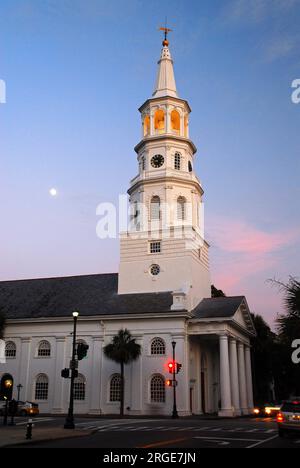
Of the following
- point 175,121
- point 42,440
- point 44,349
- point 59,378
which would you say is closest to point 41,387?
point 59,378

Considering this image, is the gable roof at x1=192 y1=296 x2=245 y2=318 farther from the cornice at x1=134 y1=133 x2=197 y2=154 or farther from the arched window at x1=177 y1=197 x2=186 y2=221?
the cornice at x1=134 y1=133 x2=197 y2=154

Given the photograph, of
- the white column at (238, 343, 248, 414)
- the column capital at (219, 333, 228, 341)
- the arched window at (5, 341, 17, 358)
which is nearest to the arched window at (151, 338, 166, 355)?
the column capital at (219, 333, 228, 341)

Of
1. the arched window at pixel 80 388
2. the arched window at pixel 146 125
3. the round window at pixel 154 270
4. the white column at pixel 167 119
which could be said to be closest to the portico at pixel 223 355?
the round window at pixel 154 270

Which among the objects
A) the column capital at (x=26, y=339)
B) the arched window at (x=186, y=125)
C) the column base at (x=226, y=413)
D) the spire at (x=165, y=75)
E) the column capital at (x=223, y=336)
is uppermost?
the spire at (x=165, y=75)

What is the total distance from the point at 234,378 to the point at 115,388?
1083 centimetres

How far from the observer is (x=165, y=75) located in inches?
2147

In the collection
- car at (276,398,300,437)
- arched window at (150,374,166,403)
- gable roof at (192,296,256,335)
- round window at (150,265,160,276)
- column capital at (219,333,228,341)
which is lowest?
car at (276,398,300,437)

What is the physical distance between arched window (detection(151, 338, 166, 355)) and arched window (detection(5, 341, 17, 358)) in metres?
14.2

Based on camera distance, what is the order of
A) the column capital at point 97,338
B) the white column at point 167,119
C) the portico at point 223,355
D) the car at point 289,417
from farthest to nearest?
the white column at point 167,119
the column capital at point 97,338
the portico at point 223,355
the car at point 289,417

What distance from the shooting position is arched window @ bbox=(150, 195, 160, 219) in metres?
50.2

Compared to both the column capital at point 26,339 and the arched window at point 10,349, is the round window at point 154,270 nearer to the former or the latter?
the column capital at point 26,339

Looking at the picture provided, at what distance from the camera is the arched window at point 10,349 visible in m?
50.1

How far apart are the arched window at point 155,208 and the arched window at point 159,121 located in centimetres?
740
